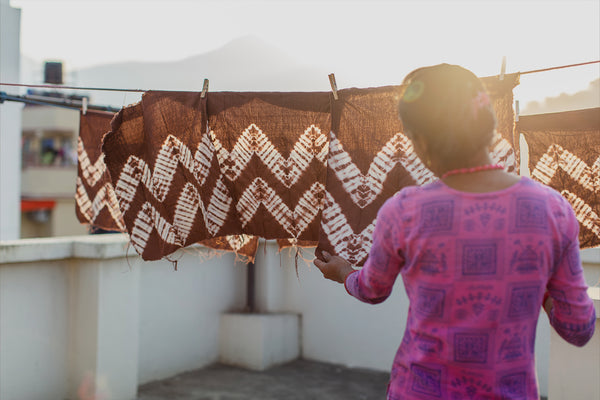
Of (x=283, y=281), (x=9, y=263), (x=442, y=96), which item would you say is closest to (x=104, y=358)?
(x=9, y=263)

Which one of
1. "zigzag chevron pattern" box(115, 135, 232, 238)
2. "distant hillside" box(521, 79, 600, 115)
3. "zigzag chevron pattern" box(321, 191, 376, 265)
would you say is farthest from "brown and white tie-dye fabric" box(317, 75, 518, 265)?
"distant hillside" box(521, 79, 600, 115)

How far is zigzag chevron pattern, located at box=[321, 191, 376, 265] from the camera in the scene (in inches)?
96.1

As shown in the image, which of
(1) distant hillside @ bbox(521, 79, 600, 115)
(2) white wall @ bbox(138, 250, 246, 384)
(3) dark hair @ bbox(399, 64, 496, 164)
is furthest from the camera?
(1) distant hillside @ bbox(521, 79, 600, 115)

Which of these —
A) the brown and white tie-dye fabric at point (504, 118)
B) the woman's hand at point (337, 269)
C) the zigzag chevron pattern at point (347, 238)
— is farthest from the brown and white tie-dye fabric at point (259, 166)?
the woman's hand at point (337, 269)

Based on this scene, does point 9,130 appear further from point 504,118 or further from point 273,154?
point 504,118

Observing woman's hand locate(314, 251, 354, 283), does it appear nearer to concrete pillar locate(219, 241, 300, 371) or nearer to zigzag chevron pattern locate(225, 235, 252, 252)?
zigzag chevron pattern locate(225, 235, 252, 252)

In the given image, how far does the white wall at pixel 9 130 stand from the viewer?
692cm

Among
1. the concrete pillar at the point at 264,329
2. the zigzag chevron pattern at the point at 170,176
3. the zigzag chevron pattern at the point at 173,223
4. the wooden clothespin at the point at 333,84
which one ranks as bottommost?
the concrete pillar at the point at 264,329

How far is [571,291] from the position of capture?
142 cm

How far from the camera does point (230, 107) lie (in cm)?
265

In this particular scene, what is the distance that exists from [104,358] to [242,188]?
2576 millimetres

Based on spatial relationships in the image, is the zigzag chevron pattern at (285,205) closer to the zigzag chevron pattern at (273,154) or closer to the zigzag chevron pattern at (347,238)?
the zigzag chevron pattern at (273,154)

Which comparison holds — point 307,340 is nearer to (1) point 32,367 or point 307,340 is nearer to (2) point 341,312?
(2) point 341,312

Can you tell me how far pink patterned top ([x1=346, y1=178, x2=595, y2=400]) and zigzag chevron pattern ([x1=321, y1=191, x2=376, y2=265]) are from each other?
984 millimetres
